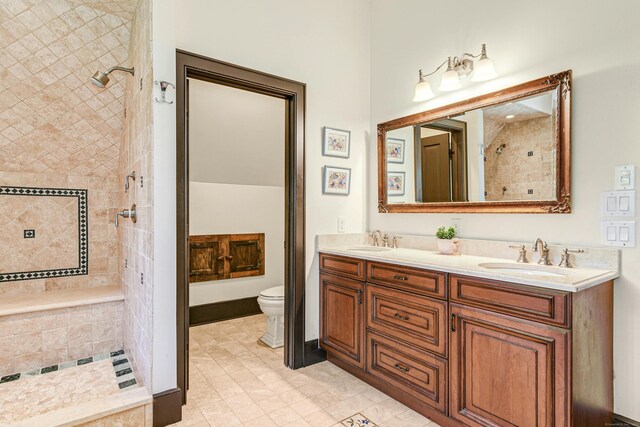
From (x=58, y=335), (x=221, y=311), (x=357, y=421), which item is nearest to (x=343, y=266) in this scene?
(x=357, y=421)

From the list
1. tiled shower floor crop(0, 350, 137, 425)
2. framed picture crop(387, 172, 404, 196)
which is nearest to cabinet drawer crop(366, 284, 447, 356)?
framed picture crop(387, 172, 404, 196)

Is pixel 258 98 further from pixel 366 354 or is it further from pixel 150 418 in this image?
pixel 150 418

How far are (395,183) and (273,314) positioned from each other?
1564 millimetres

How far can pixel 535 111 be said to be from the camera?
205 cm

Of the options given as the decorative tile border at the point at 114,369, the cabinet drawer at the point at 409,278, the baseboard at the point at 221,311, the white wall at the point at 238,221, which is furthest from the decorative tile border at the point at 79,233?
the cabinet drawer at the point at 409,278

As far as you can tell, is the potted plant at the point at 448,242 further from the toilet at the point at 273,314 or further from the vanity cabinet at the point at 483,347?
the toilet at the point at 273,314

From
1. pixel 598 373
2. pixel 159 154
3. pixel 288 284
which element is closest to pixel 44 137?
pixel 159 154

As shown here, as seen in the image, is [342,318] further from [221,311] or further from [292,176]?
[221,311]

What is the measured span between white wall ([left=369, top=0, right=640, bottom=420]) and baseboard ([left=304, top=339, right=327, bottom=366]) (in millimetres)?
1289

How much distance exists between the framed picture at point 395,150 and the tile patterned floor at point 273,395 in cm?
174

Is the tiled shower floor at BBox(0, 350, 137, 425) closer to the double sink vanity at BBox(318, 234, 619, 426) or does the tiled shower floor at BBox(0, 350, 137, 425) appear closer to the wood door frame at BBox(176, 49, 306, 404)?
the wood door frame at BBox(176, 49, 306, 404)

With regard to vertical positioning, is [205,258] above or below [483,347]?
above

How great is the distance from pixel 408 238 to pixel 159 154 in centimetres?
189

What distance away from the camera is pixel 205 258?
3.71 meters
